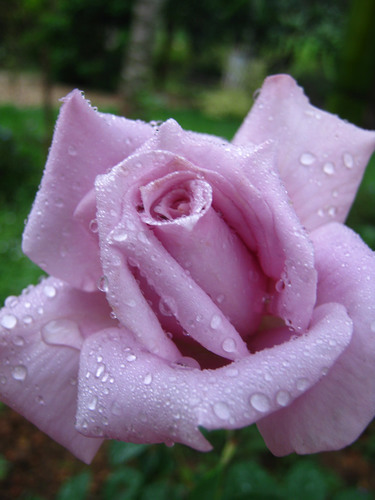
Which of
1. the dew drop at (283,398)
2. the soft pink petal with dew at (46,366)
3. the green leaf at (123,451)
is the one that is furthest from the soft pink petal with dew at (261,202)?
the green leaf at (123,451)

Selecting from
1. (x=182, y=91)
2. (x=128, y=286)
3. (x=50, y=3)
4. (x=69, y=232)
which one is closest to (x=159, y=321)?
(x=128, y=286)

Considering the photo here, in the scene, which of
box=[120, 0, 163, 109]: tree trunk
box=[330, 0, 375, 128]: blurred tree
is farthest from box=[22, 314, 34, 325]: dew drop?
box=[120, 0, 163, 109]: tree trunk

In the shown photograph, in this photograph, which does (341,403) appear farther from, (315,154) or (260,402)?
(315,154)

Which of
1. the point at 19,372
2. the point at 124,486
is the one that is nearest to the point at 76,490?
the point at 124,486

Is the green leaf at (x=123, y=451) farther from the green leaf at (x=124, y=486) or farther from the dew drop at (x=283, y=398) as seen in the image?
the dew drop at (x=283, y=398)

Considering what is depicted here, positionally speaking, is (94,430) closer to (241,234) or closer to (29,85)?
(241,234)

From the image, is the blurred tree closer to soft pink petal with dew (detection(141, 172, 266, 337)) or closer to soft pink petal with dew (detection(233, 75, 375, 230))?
soft pink petal with dew (detection(233, 75, 375, 230))
